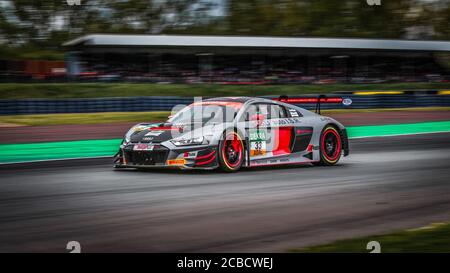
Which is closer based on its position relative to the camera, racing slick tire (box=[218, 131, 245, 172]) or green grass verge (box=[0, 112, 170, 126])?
racing slick tire (box=[218, 131, 245, 172])

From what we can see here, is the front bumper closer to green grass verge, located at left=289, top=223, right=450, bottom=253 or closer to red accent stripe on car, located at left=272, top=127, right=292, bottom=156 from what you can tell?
red accent stripe on car, located at left=272, top=127, right=292, bottom=156

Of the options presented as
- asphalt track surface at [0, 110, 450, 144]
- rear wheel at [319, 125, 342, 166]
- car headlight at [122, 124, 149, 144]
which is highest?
car headlight at [122, 124, 149, 144]

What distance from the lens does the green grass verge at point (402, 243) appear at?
522 centimetres

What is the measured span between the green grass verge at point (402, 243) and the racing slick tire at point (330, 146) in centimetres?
559

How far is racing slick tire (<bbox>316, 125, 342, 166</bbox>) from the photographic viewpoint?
11.7m

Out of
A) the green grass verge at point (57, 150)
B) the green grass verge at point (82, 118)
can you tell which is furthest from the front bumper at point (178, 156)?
the green grass verge at point (82, 118)

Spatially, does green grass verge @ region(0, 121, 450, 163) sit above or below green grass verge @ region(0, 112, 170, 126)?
above

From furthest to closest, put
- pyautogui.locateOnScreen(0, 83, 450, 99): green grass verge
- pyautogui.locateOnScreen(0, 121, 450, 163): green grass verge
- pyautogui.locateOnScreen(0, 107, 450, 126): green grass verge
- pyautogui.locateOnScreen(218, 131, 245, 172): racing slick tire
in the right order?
pyautogui.locateOnScreen(0, 83, 450, 99): green grass verge → pyautogui.locateOnScreen(0, 107, 450, 126): green grass verge → pyautogui.locateOnScreen(0, 121, 450, 163): green grass verge → pyautogui.locateOnScreen(218, 131, 245, 172): racing slick tire

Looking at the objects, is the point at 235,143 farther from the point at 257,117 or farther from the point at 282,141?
the point at 282,141

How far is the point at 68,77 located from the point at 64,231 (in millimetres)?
25302

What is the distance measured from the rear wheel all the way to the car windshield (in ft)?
5.72

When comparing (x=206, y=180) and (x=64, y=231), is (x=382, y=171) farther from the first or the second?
(x=64, y=231)

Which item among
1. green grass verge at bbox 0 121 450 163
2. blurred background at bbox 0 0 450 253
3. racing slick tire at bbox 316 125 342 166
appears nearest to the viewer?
blurred background at bbox 0 0 450 253

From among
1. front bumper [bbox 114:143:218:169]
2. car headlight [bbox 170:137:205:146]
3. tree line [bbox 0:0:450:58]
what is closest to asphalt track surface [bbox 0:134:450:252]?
front bumper [bbox 114:143:218:169]
